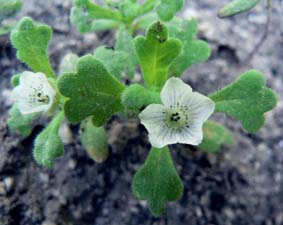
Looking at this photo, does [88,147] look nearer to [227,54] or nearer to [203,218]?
[203,218]

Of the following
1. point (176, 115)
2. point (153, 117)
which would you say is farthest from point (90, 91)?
point (176, 115)

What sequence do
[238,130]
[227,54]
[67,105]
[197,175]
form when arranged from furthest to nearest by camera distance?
[227,54]
[238,130]
[197,175]
[67,105]

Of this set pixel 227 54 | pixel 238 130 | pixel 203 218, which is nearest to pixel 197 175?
pixel 203 218

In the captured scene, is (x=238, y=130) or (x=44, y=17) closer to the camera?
(x=238, y=130)

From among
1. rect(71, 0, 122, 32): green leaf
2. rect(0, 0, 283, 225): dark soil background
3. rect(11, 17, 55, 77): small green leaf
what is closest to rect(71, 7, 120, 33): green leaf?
rect(71, 0, 122, 32): green leaf

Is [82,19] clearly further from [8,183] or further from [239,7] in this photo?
[8,183]

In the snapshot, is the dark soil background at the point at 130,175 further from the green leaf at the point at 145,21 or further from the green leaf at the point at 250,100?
the green leaf at the point at 250,100

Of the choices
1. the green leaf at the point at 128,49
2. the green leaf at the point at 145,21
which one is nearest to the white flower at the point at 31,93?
the green leaf at the point at 128,49
